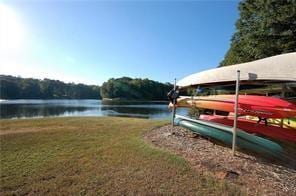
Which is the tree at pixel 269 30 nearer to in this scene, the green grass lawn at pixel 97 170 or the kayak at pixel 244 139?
the kayak at pixel 244 139

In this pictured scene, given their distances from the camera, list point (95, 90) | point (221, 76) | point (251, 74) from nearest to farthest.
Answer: point (251, 74), point (221, 76), point (95, 90)

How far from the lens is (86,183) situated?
368 centimetres

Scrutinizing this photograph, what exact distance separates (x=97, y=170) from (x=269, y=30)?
501 inches

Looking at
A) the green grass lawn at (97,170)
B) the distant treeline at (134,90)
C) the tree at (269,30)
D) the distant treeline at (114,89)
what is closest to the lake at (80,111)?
the tree at (269,30)

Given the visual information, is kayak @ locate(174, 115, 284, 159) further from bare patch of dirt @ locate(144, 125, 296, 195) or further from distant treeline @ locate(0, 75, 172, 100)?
distant treeline @ locate(0, 75, 172, 100)

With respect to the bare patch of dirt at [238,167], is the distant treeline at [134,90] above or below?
above

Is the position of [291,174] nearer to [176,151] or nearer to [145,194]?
[176,151]

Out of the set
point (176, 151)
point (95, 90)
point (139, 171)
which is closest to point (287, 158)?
point (176, 151)

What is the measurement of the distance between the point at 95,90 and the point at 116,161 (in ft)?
373

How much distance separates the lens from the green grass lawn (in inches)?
139

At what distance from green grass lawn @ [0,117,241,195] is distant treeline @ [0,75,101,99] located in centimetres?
7767

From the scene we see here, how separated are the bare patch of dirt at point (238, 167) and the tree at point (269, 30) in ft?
31.4

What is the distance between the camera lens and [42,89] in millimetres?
94125

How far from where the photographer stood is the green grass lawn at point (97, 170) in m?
3.52
